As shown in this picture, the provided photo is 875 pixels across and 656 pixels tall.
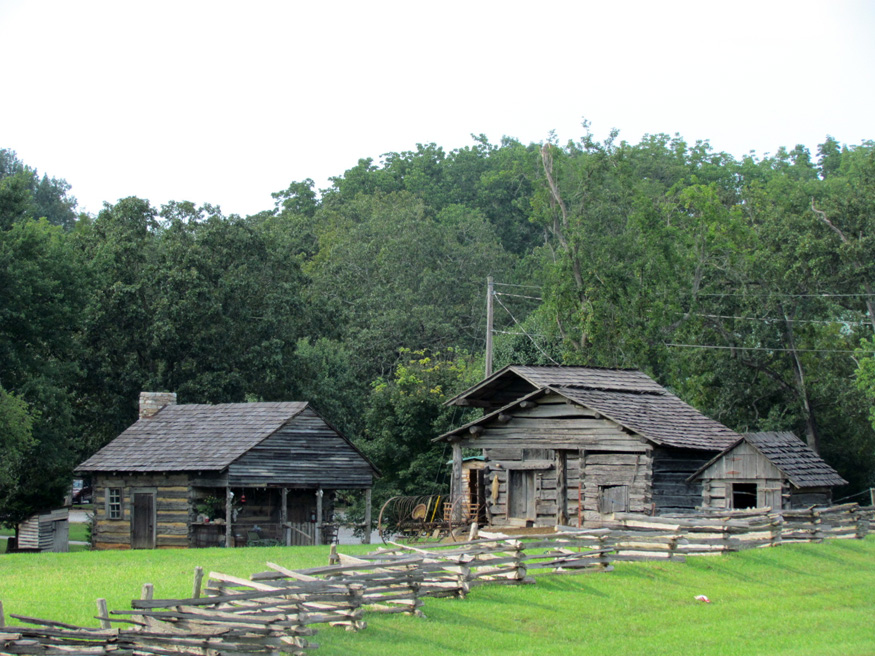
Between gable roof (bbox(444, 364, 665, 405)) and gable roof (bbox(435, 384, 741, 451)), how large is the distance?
20 cm

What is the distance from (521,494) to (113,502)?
46.4ft

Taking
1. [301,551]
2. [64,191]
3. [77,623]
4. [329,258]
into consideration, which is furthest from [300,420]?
[64,191]

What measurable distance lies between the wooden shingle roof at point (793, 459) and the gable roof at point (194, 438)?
50.2ft

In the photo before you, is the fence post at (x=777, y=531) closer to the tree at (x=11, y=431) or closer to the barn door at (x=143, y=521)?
the barn door at (x=143, y=521)

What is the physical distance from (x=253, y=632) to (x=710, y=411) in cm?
3945

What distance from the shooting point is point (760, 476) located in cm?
3175

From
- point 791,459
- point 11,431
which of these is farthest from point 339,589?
point 11,431

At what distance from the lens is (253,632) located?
46.3 feet

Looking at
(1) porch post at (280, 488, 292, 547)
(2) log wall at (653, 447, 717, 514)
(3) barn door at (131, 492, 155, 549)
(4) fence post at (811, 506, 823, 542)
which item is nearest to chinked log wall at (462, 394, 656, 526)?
(2) log wall at (653, 447, 717, 514)

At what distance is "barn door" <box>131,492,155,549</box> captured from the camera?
36812 mm

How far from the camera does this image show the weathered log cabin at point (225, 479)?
36125 mm

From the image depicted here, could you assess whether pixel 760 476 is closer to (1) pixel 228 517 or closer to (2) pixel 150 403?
(1) pixel 228 517

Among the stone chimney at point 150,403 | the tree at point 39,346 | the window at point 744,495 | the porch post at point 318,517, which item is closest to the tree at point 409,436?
the porch post at point 318,517

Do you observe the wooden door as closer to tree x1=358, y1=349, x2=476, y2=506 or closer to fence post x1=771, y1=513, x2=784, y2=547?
fence post x1=771, y1=513, x2=784, y2=547
